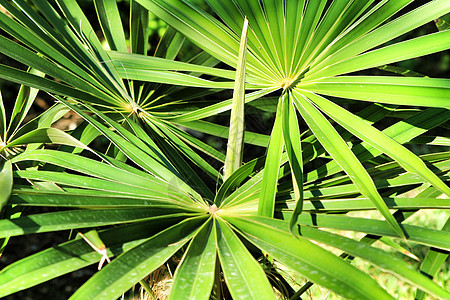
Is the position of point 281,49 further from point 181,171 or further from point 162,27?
point 162,27

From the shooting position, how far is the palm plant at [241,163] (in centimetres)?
67

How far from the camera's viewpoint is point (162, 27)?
6.74 feet

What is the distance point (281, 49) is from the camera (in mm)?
1056

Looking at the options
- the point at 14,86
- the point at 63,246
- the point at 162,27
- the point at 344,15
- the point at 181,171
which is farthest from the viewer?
the point at 14,86

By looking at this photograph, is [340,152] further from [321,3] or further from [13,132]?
[13,132]

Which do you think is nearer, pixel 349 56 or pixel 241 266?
pixel 241 266

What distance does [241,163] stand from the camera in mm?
1009

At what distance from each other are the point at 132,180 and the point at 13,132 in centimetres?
55

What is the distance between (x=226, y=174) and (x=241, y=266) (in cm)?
32

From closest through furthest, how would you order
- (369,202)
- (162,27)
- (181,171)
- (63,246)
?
1. (63,246)
2. (369,202)
3. (181,171)
4. (162,27)

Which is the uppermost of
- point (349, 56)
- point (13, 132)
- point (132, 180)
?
point (349, 56)

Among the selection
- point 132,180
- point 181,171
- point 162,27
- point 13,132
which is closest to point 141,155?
point 132,180

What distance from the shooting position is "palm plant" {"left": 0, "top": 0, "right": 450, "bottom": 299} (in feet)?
2.20

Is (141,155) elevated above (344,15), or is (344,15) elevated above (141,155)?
(344,15)
